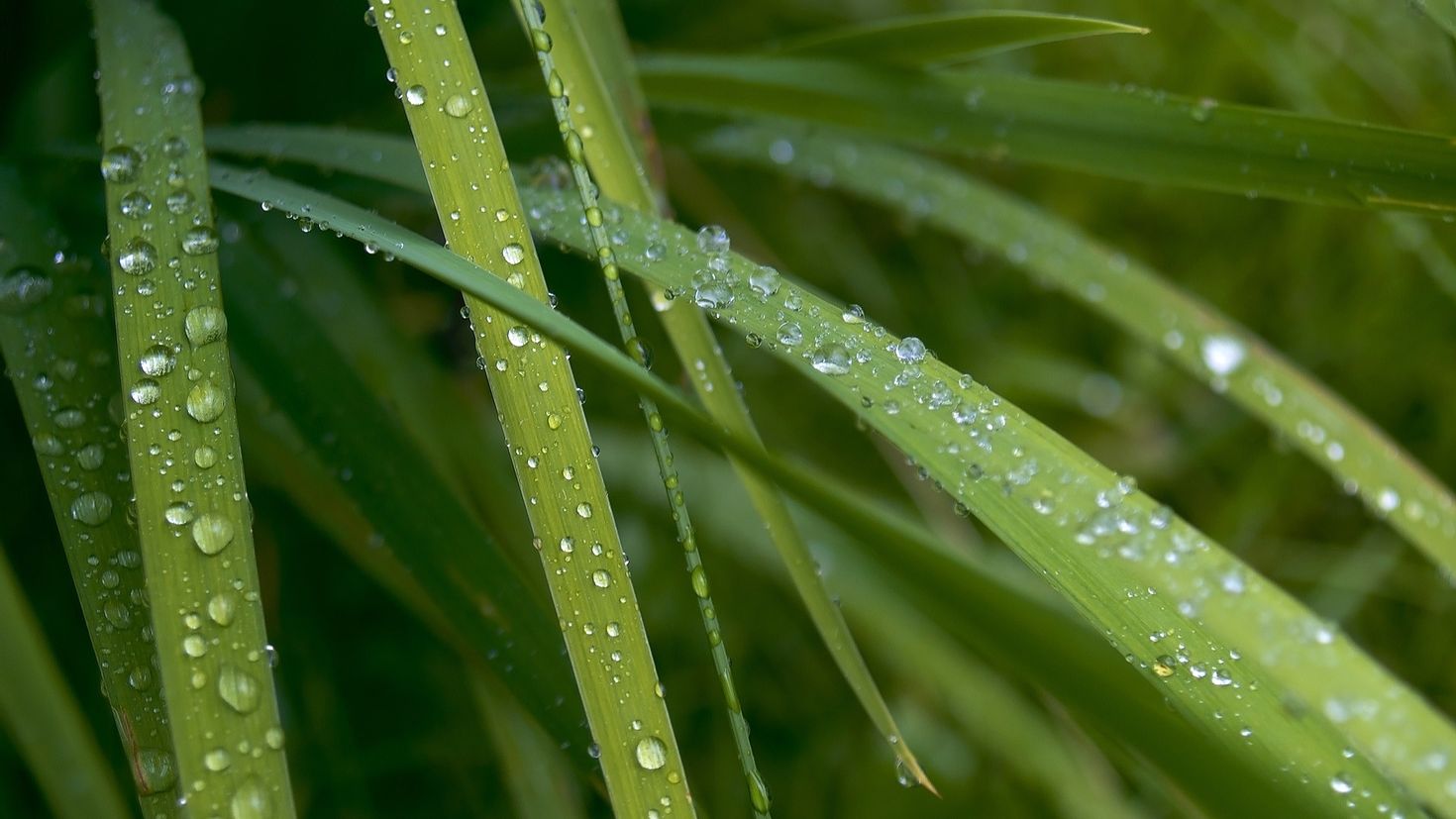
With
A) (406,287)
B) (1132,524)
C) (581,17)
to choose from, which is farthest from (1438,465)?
(406,287)

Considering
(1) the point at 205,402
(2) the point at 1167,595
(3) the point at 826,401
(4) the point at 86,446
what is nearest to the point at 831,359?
(2) the point at 1167,595

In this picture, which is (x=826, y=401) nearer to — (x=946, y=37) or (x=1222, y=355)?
(x=1222, y=355)

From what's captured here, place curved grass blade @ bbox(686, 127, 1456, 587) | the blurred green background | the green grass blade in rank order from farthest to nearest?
the blurred green background → curved grass blade @ bbox(686, 127, 1456, 587) → the green grass blade

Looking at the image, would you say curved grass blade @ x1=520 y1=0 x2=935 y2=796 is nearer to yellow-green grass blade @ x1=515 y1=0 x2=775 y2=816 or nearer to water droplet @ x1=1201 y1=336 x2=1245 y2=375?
yellow-green grass blade @ x1=515 y1=0 x2=775 y2=816

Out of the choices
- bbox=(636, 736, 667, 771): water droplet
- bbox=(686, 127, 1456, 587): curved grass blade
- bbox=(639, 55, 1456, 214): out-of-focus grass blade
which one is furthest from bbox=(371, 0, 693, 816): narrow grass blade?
bbox=(686, 127, 1456, 587): curved grass blade

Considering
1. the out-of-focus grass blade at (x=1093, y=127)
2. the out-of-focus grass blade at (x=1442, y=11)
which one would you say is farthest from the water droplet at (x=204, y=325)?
the out-of-focus grass blade at (x=1442, y=11)

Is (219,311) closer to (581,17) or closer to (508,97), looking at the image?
(581,17)
